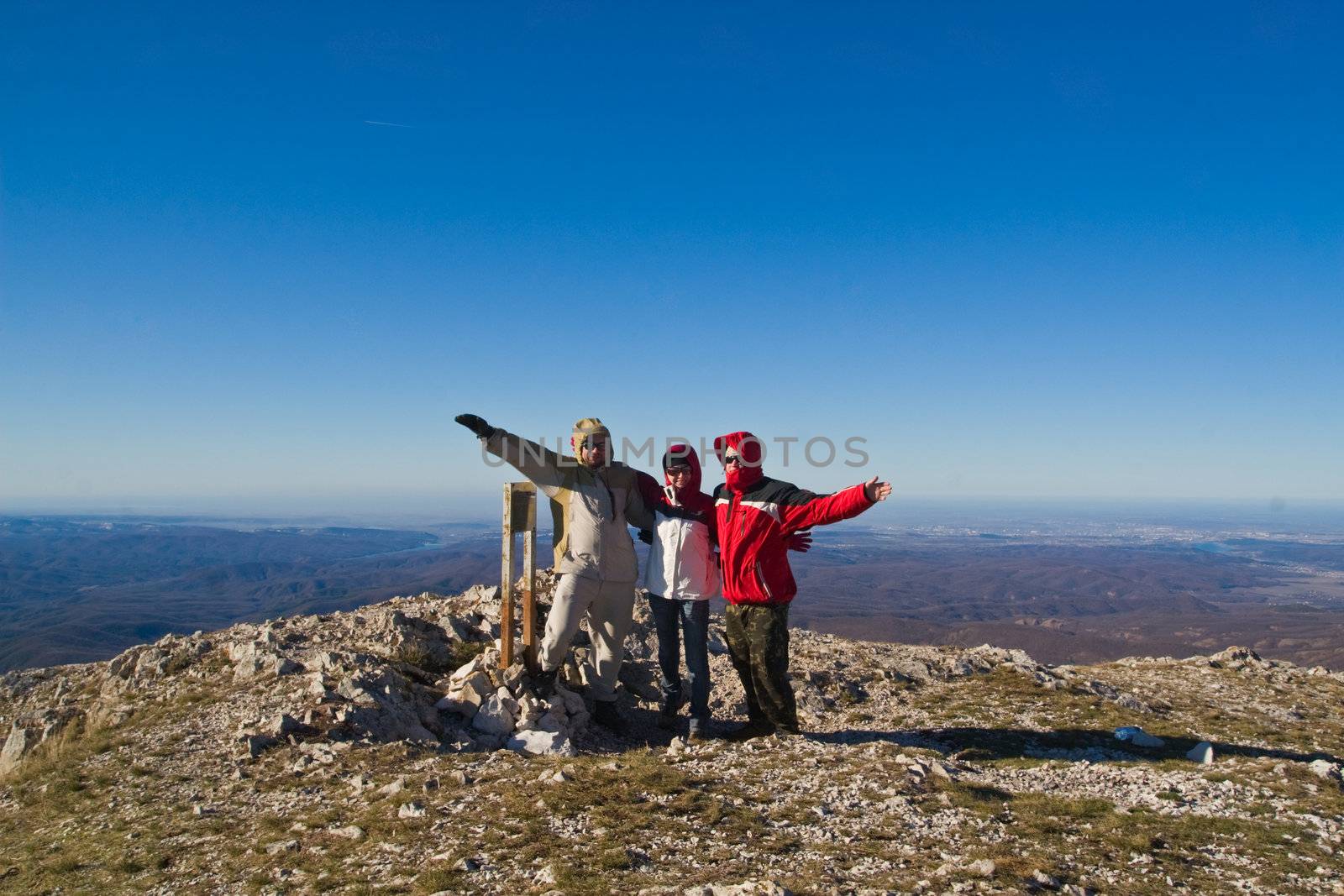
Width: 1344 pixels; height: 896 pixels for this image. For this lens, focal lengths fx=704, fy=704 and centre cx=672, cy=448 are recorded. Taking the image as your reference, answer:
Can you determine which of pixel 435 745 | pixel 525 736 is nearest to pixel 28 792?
pixel 435 745

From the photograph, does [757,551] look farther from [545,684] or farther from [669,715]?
[545,684]

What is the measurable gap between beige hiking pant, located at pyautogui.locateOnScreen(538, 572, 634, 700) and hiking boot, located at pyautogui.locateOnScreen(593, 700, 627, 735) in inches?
4.1

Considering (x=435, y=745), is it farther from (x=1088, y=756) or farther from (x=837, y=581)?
(x=837, y=581)

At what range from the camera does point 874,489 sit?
270 inches

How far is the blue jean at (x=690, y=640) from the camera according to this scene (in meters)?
7.80

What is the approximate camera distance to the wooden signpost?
30.2ft

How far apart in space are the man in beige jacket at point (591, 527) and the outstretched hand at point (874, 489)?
266 cm

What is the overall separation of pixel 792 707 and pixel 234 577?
216434 millimetres

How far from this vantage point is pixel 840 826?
→ 5535 mm

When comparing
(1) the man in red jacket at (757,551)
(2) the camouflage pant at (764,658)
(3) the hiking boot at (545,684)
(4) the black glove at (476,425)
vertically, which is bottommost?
(3) the hiking boot at (545,684)

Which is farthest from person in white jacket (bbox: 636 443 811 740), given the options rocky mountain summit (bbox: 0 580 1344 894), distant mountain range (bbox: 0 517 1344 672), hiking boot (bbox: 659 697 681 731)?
distant mountain range (bbox: 0 517 1344 672)

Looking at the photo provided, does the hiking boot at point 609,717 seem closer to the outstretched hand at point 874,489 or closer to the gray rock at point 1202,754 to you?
the outstretched hand at point 874,489

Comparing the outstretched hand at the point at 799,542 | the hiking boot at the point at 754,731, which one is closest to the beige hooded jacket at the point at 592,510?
the outstretched hand at the point at 799,542

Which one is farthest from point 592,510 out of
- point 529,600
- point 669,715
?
point 669,715
